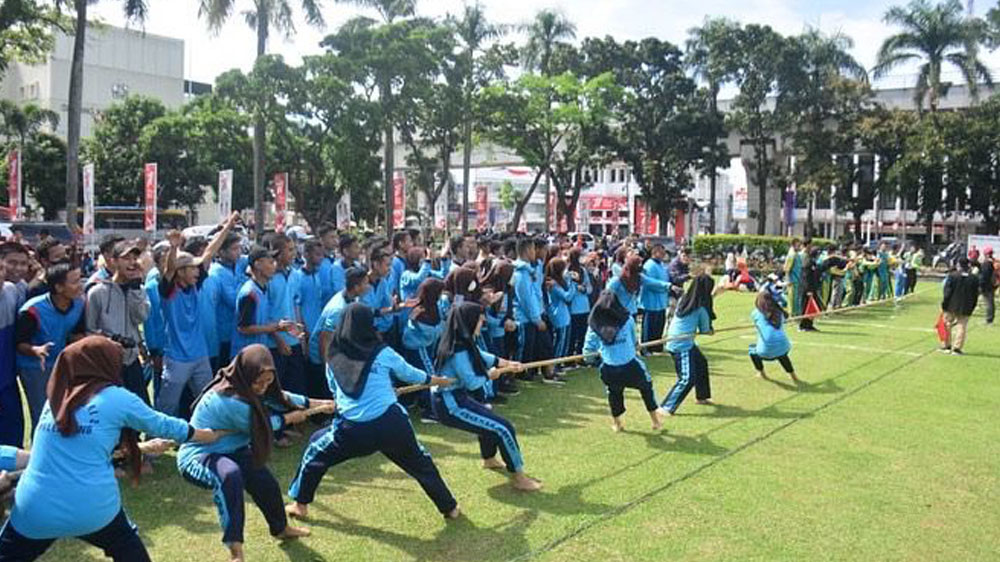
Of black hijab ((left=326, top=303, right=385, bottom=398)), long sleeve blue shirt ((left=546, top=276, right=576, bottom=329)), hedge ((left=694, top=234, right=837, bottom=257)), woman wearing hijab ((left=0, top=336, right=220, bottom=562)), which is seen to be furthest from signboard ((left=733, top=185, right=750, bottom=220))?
woman wearing hijab ((left=0, top=336, right=220, bottom=562))

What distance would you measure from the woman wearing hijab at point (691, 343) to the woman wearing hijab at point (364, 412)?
411cm

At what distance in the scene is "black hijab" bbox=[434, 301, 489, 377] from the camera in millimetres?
6582

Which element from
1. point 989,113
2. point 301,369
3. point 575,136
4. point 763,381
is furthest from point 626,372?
point 989,113

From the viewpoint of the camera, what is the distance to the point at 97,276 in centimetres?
677

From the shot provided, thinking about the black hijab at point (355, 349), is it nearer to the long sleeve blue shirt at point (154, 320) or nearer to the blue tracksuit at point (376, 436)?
the blue tracksuit at point (376, 436)

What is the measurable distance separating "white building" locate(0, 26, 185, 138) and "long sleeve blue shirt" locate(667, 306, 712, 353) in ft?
208

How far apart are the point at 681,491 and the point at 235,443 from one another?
3417mm

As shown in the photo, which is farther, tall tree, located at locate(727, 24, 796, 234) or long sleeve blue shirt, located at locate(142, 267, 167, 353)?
tall tree, located at locate(727, 24, 796, 234)

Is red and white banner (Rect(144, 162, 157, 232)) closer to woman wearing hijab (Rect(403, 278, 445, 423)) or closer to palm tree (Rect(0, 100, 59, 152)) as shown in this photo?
woman wearing hijab (Rect(403, 278, 445, 423))

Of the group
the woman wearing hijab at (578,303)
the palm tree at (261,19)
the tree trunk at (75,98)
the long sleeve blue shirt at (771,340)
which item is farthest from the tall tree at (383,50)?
the long sleeve blue shirt at (771,340)

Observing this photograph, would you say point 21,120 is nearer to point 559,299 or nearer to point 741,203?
point 559,299

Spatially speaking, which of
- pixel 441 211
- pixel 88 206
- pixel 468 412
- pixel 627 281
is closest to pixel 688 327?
pixel 627 281

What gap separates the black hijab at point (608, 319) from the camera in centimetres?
813

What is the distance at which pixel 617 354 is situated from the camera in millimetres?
8133
